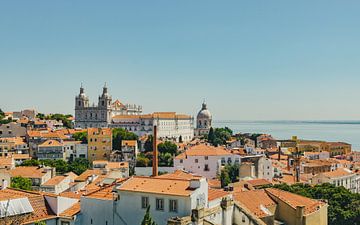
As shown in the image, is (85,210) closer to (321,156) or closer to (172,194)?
(172,194)

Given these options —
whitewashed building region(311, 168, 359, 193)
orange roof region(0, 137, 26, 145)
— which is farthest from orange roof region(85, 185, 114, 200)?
orange roof region(0, 137, 26, 145)

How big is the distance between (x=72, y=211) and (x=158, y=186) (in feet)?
11.3

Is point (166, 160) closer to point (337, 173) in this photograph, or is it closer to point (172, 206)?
point (337, 173)

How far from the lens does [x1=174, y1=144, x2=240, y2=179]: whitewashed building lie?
48094 mm

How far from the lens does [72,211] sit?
675 inches

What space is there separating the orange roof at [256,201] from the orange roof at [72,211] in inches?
258

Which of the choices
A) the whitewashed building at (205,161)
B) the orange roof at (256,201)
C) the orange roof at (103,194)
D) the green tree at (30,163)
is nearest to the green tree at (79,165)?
the green tree at (30,163)

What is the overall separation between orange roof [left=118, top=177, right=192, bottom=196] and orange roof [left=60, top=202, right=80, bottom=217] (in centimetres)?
197

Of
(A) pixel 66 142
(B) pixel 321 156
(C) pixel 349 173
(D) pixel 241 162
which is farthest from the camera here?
(B) pixel 321 156

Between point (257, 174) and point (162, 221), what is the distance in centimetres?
3127

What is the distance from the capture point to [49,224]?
16.3 m

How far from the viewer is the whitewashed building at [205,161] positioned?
158 feet

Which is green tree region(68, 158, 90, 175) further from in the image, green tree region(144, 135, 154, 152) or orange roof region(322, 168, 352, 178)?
orange roof region(322, 168, 352, 178)

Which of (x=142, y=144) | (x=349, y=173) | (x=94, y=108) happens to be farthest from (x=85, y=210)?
(x=94, y=108)
